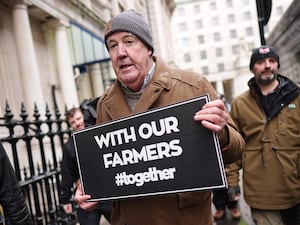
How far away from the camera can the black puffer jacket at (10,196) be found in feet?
7.71

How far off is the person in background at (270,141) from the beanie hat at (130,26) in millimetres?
1534

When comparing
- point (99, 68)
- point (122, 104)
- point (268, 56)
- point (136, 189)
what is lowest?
point (136, 189)

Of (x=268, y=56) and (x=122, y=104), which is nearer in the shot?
(x=122, y=104)

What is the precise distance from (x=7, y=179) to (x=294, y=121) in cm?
240

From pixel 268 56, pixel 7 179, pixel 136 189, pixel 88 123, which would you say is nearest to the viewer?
pixel 136 189

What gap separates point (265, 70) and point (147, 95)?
65.5 inches

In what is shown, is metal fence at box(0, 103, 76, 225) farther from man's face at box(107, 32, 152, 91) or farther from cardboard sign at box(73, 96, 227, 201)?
man's face at box(107, 32, 152, 91)

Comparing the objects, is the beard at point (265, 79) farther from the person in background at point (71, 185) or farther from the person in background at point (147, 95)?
the person in background at point (71, 185)

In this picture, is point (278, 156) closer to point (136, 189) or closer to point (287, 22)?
point (136, 189)

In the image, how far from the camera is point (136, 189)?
172 cm

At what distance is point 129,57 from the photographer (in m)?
1.79

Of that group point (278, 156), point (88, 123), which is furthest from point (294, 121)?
point (88, 123)

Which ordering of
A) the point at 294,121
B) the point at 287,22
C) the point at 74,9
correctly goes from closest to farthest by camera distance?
the point at 294,121 < the point at 287,22 < the point at 74,9

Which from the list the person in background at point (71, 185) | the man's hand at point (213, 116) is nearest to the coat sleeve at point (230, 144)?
the man's hand at point (213, 116)
